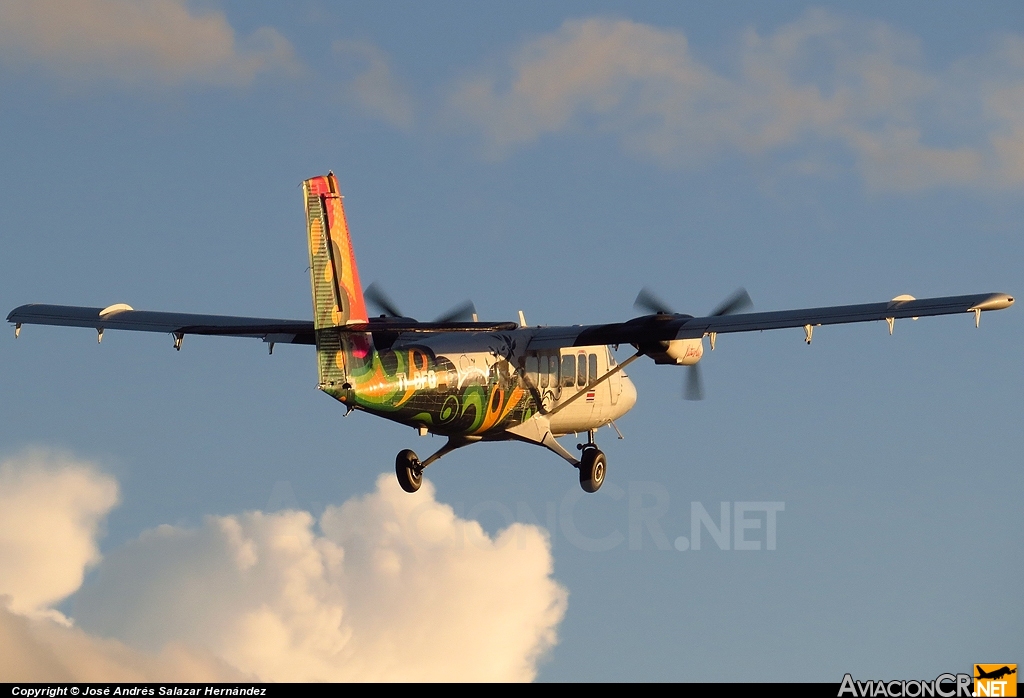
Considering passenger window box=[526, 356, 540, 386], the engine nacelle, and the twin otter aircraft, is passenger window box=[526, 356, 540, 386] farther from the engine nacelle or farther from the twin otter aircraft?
the engine nacelle

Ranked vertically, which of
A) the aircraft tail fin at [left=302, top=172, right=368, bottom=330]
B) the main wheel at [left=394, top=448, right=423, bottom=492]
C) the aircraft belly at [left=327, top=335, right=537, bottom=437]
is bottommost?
the main wheel at [left=394, top=448, right=423, bottom=492]

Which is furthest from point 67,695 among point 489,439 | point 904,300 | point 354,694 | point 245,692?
point 904,300

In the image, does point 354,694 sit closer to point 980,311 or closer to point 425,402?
point 425,402

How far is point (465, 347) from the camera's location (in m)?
36.6

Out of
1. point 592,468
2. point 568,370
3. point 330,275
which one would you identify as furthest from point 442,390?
point 592,468

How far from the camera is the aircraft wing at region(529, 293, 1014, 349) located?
35375 millimetres

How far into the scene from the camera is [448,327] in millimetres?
32250

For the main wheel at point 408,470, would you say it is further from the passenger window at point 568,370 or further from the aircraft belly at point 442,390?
the passenger window at point 568,370

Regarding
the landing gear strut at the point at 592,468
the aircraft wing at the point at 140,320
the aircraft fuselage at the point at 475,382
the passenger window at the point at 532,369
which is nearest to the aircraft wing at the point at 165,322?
the aircraft wing at the point at 140,320

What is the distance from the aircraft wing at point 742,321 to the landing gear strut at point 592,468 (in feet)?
12.2

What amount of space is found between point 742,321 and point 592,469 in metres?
6.28

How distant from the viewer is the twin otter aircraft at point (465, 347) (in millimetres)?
33094

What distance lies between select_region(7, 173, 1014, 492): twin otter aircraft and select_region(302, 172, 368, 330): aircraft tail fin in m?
0.02

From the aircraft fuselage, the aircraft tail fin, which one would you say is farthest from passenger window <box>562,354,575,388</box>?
the aircraft tail fin
